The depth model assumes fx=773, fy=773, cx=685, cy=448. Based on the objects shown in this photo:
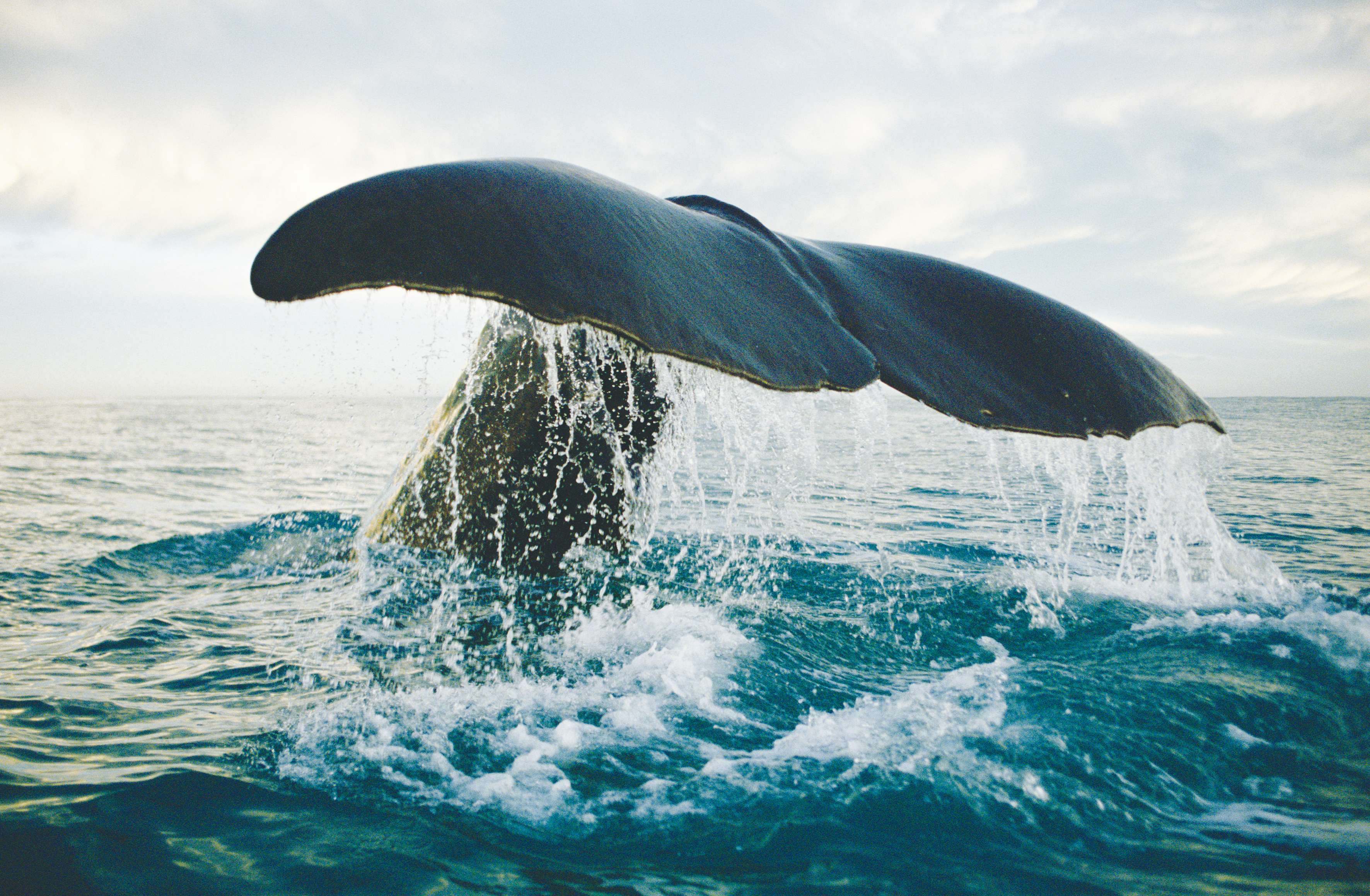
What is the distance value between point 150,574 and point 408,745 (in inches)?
163

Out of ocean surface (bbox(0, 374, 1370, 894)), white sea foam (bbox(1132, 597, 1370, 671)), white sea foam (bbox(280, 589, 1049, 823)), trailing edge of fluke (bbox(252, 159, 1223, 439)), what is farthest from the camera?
white sea foam (bbox(1132, 597, 1370, 671))

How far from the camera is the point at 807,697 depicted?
10.8ft

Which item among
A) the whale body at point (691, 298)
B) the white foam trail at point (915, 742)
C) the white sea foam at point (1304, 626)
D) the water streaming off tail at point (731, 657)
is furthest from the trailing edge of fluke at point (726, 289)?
the white sea foam at point (1304, 626)

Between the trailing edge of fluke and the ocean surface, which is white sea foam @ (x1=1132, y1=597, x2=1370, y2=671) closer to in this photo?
the ocean surface

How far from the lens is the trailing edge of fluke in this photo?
126cm

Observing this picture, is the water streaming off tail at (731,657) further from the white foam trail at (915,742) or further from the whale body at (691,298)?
the whale body at (691,298)

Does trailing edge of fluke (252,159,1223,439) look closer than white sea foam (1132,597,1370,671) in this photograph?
Yes

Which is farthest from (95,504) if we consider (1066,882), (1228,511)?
(1228,511)

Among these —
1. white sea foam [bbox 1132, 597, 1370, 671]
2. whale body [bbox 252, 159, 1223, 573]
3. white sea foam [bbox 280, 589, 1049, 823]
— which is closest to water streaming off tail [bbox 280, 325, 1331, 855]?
white sea foam [bbox 280, 589, 1049, 823]

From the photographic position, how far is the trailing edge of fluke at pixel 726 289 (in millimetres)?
1265

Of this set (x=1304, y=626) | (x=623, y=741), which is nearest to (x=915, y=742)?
(x=623, y=741)

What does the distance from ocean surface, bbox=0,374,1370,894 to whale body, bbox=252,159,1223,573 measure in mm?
297

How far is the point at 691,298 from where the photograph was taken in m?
1.53

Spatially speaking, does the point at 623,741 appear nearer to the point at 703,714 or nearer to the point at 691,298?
the point at 703,714
